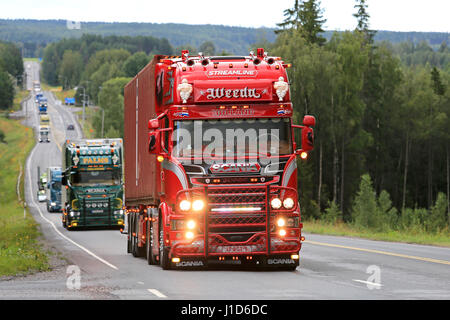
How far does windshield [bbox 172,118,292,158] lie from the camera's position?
17.9 m

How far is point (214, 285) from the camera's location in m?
15.1

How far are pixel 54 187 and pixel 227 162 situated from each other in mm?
63541

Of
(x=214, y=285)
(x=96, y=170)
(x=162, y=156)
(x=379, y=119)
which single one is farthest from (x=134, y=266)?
(x=379, y=119)

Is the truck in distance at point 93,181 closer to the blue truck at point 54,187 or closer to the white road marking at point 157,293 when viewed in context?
the white road marking at point 157,293

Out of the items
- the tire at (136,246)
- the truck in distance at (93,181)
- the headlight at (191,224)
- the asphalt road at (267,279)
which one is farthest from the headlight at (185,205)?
the truck in distance at (93,181)

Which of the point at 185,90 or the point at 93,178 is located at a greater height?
the point at 185,90

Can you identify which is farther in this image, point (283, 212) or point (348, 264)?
point (348, 264)

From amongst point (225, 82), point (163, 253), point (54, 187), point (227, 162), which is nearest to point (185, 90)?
point (225, 82)

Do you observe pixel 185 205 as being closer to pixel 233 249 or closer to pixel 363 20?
pixel 233 249

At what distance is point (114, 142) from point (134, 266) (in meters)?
24.4

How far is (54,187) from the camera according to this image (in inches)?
3130

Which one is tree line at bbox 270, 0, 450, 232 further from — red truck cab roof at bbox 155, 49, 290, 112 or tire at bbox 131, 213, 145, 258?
red truck cab roof at bbox 155, 49, 290, 112
